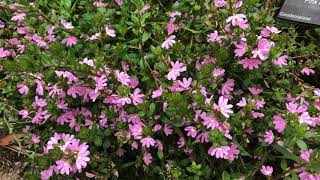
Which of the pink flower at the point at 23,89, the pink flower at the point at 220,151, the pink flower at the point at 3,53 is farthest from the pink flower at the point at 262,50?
the pink flower at the point at 3,53

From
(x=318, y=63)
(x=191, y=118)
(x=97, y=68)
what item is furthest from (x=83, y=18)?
(x=318, y=63)

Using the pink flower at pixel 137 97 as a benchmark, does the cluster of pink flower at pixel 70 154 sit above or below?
below

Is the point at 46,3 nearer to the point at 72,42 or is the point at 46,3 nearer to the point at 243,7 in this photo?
the point at 72,42

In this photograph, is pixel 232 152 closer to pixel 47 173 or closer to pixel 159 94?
pixel 159 94

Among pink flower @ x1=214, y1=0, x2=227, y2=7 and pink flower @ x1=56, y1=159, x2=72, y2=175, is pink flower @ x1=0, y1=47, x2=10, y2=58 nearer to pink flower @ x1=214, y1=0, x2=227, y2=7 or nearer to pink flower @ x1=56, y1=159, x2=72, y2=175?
pink flower @ x1=56, y1=159, x2=72, y2=175

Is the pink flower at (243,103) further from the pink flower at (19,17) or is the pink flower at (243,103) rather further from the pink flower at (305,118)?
the pink flower at (19,17)

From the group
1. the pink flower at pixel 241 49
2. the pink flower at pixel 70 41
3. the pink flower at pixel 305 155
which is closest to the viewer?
the pink flower at pixel 305 155
